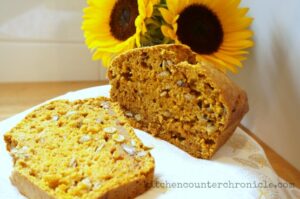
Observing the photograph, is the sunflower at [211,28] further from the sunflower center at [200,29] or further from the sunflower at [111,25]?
the sunflower at [111,25]

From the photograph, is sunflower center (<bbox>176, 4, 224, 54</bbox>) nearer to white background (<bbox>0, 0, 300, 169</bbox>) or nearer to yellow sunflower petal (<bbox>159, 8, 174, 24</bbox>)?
yellow sunflower petal (<bbox>159, 8, 174, 24</bbox>)

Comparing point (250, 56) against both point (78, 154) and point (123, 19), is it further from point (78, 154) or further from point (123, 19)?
point (78, 154)

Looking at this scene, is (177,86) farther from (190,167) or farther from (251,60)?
(251,60)

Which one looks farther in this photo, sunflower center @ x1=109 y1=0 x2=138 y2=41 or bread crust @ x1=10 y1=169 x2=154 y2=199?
sunflower center @ x1=109 y1=0 x2=138 y2=41

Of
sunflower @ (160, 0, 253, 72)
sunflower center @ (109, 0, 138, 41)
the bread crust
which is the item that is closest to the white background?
sunflower @ (160, 0, 253, 72)

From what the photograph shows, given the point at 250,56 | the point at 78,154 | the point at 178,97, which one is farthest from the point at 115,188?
the point at 250,56

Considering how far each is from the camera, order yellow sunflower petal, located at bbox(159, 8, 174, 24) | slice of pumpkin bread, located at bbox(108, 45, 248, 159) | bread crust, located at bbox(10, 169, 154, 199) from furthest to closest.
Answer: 1. yellow sunflower petal, located at bbox(159, 8, 174, 24)
2. slice of pumpkin bread, located at bbox(108, 45, 248, 159)
3. bread crust, located at bbox(10, 169, 154, 199)
